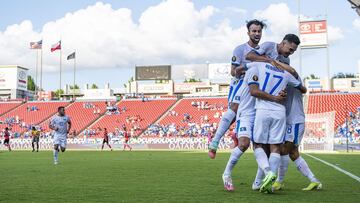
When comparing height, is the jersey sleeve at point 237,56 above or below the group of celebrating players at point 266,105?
above

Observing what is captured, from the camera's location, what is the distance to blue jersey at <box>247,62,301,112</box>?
6391 mm

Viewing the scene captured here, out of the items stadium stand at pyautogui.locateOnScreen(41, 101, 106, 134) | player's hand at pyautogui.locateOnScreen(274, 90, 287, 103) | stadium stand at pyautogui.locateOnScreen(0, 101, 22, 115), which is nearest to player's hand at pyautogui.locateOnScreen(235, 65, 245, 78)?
player's hand at pyautogui.locateOnScreen(274, 90, 287, 103)

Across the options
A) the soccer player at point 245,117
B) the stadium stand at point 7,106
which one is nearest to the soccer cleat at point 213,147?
the soccer player at point 245,117

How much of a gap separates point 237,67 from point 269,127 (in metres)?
1.25

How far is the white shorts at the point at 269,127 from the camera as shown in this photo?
6.27 meters

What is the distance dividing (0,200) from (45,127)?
5035 cm

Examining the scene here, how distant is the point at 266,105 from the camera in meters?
6.35

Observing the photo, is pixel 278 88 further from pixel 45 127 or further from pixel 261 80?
pixel 45 127

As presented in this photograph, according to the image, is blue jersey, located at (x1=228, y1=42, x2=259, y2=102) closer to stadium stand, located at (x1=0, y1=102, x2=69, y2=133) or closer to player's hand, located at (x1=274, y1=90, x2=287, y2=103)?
player's hand, located at (x1=274, y1=90, x2=287, y2=103)

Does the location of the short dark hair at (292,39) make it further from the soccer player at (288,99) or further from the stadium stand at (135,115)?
the stadium stand at (135,115)

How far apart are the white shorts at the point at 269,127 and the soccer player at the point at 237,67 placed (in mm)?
987

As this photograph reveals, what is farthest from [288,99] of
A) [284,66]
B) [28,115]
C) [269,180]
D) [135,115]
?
[28,115]

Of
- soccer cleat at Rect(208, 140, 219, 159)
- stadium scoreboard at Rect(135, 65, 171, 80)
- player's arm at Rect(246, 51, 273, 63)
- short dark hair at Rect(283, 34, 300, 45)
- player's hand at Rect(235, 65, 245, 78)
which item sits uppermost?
stadium scoreboard at Rect(135, 65, 171, 80)

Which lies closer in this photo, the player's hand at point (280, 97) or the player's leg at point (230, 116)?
the player's hand at point (280, 97)
